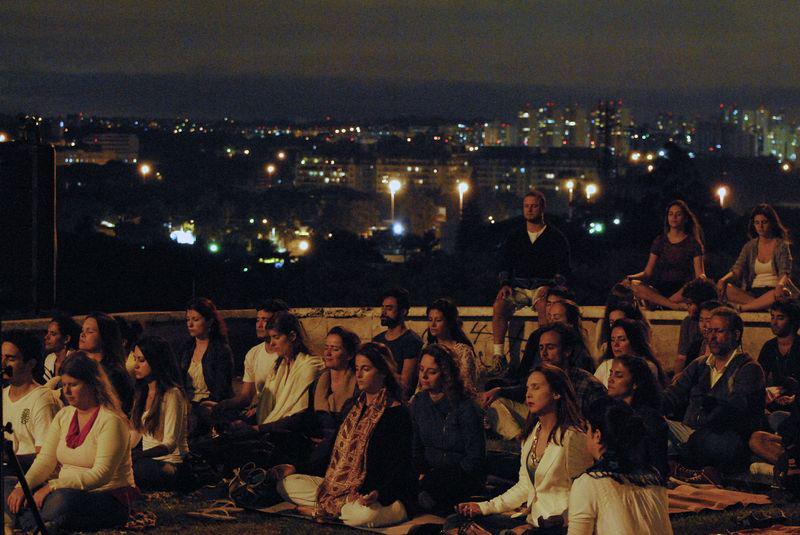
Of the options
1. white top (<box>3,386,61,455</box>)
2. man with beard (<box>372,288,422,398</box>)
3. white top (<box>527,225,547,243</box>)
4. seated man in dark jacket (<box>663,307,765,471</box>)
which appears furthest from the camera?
white top (<box>527,225,547,243</box>)

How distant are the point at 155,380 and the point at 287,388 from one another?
124 centimetres

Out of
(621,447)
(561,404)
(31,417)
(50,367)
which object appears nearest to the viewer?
(621,447)

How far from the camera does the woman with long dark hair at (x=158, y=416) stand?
28.3ft

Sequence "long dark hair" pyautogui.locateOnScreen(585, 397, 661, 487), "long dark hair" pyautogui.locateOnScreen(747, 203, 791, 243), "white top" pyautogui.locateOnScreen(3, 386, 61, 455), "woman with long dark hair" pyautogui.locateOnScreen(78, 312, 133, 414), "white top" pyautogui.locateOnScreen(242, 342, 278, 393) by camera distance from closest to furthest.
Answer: "long dark hair" pyautogui.locateOnScreen(585, 397, 661, 487) → "white top" pyautogui.locateOnScreen(3, 386, 61, 455) → "woman with long dark hair" pyautogui.locateOnScreen(78, 312, 133, 414) → "white top" pyautogui.locateOnScreen(242, 342, 278, 393) → "long dark hair" pyautogui.locateOnScreen(747, 203, 791, 243)

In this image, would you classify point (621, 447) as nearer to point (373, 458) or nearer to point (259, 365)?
point (373, 458)

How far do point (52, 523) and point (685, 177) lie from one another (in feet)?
147

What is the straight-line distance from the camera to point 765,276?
12148 millimetres

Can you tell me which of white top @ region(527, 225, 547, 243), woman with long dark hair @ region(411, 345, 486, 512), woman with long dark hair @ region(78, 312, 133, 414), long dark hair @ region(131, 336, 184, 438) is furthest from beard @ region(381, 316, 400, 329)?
long dark hair @ region(131, 336, 184, 438)

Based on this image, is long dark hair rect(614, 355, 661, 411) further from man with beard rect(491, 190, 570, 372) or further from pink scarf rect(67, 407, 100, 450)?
man with beard rect(491, 190, 570, 372)

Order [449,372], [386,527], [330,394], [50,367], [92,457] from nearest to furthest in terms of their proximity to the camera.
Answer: [92,457]
[386,527]
[449,372]
[330,394]
[50,367]

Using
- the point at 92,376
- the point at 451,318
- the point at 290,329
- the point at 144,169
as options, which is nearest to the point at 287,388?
the point at 290,329

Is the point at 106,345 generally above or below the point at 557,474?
above

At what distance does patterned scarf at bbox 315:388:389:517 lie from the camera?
26.3ft

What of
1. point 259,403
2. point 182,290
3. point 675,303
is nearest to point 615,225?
point 182,290
